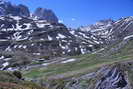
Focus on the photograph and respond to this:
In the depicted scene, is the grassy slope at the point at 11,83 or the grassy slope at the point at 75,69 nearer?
the grassy slope at the point at 11,83

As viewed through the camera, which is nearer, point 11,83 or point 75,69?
point 11,83

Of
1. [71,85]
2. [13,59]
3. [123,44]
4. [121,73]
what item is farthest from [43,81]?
[13,59]

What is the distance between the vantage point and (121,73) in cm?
7031

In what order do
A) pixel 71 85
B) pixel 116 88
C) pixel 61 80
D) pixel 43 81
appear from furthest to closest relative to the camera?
pixel 43 81
pixel 61 80
pixel 71 85
pixel 116 88

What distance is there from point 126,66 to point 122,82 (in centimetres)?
732

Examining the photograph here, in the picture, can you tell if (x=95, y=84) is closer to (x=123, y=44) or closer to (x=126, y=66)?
(x=126, y=66)

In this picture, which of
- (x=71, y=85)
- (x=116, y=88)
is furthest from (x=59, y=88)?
(x=116, y=88)

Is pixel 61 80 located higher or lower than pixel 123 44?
lower

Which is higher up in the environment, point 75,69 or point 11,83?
point 11,83

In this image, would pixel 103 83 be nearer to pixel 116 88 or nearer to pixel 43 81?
pixel 116 88

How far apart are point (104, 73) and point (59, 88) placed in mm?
16139

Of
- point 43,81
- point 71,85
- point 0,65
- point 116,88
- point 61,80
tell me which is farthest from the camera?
point 0,65

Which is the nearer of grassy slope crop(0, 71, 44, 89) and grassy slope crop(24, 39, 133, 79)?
grassy slope crop(0, 71, 44, 89)

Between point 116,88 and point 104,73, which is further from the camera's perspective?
point 104,73
